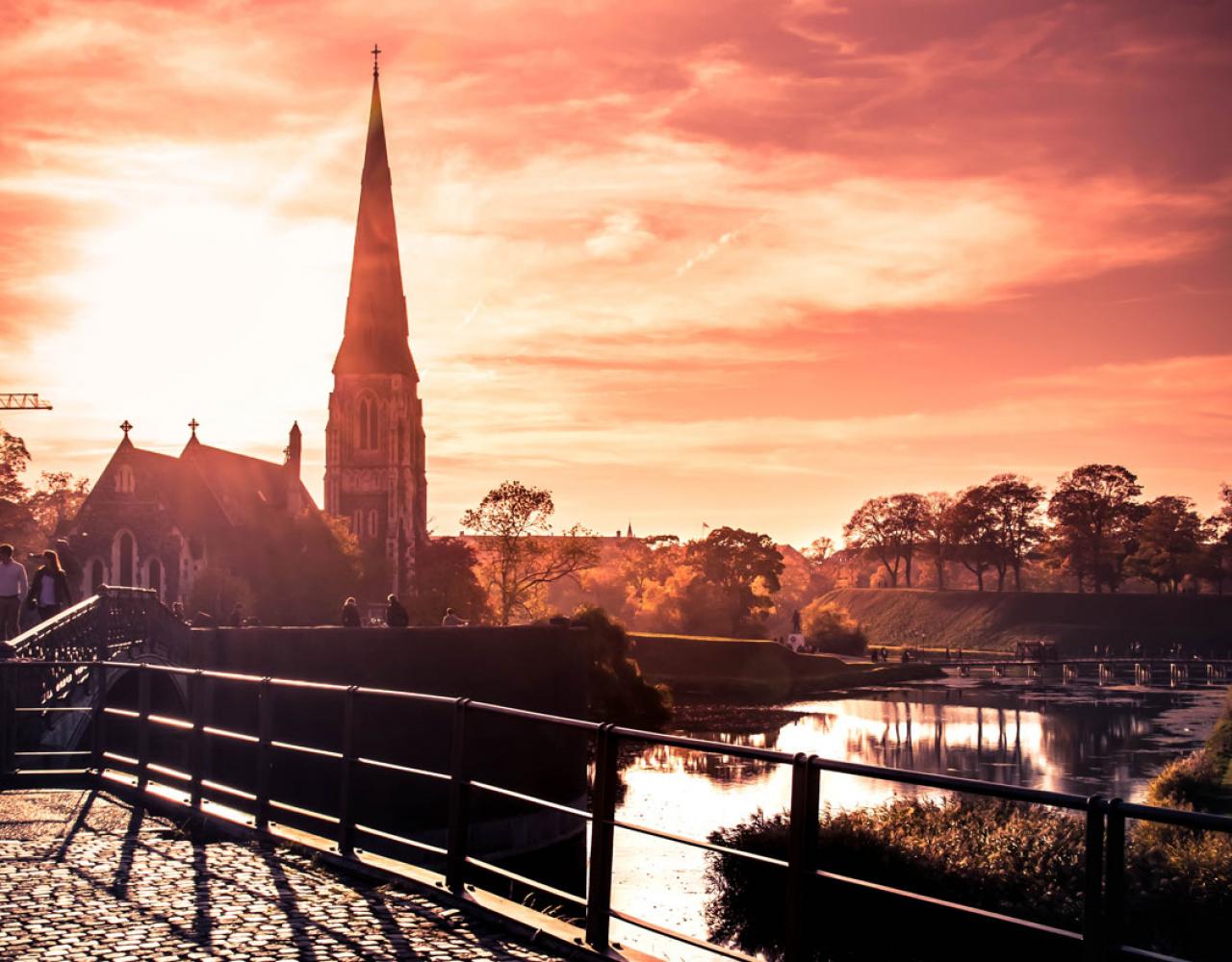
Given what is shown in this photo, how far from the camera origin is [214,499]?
7869 cm

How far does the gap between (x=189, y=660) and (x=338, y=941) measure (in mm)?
29446

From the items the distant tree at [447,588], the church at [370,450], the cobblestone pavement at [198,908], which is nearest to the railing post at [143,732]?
the cobblestone pavement at [198,908]

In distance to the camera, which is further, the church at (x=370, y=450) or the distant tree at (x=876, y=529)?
the distant tree at (x=876, y=529)

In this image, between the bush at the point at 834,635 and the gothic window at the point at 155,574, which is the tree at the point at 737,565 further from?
the gothic window at the point at 155,574

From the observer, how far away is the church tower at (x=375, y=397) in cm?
9594

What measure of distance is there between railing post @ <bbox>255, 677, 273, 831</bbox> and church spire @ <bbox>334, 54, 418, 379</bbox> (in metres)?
88.0

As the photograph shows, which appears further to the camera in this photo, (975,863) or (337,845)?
(975,863)

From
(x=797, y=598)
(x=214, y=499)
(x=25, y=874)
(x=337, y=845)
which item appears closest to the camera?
(x=25, y=874)

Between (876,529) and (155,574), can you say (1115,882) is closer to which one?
(155,574)

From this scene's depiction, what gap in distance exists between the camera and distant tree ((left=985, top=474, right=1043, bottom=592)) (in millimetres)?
140750

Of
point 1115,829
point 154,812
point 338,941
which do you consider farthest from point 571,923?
point 154,812

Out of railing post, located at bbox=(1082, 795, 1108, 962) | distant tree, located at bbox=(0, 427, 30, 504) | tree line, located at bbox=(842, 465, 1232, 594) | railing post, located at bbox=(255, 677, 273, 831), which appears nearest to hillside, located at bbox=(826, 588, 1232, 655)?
tree line, located at bbox=(842, 465, 1232, 594)

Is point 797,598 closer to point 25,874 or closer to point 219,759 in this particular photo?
point 219,759

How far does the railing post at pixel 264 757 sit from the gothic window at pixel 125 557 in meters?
63.5
